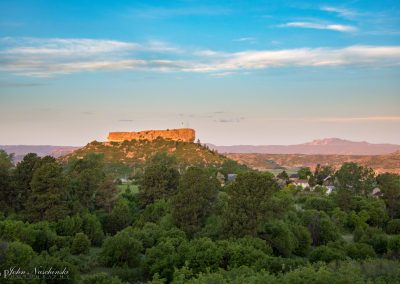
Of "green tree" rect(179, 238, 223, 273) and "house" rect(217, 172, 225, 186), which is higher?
"house" rect(217, 172, 225, 186)

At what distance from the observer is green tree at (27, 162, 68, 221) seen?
48250mm

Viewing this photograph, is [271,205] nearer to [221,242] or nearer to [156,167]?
[221,242]

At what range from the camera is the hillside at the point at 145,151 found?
14725 centimetres

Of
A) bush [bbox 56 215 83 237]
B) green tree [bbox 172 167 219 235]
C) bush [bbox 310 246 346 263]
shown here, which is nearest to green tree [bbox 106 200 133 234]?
bush [bbox 56 215 83 237]

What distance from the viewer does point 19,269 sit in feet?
84.0

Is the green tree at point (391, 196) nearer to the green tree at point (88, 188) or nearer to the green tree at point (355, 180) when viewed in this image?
the green tree at point (355, 180)

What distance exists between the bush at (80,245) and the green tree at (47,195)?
26.8 ft

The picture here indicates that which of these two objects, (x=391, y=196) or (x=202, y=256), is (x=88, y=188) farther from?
(x=391, y=196)

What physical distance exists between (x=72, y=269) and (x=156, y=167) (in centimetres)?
3645

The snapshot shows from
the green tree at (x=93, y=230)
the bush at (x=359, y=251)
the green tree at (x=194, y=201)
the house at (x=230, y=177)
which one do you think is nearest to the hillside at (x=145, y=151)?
the house at (x=230, y=177)

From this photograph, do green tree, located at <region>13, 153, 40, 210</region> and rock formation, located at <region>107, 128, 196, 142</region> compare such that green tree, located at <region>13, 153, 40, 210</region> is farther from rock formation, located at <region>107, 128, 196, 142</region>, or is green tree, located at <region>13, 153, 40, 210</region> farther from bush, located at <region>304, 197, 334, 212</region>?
rock formation, located at <region>107, 128, 196, 142</region>

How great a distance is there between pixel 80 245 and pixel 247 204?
→ 14101mm

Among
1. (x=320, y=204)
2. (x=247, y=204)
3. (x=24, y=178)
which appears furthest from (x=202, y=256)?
(x=320, y=204)

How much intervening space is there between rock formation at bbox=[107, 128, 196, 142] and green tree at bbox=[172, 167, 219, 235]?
133 m
